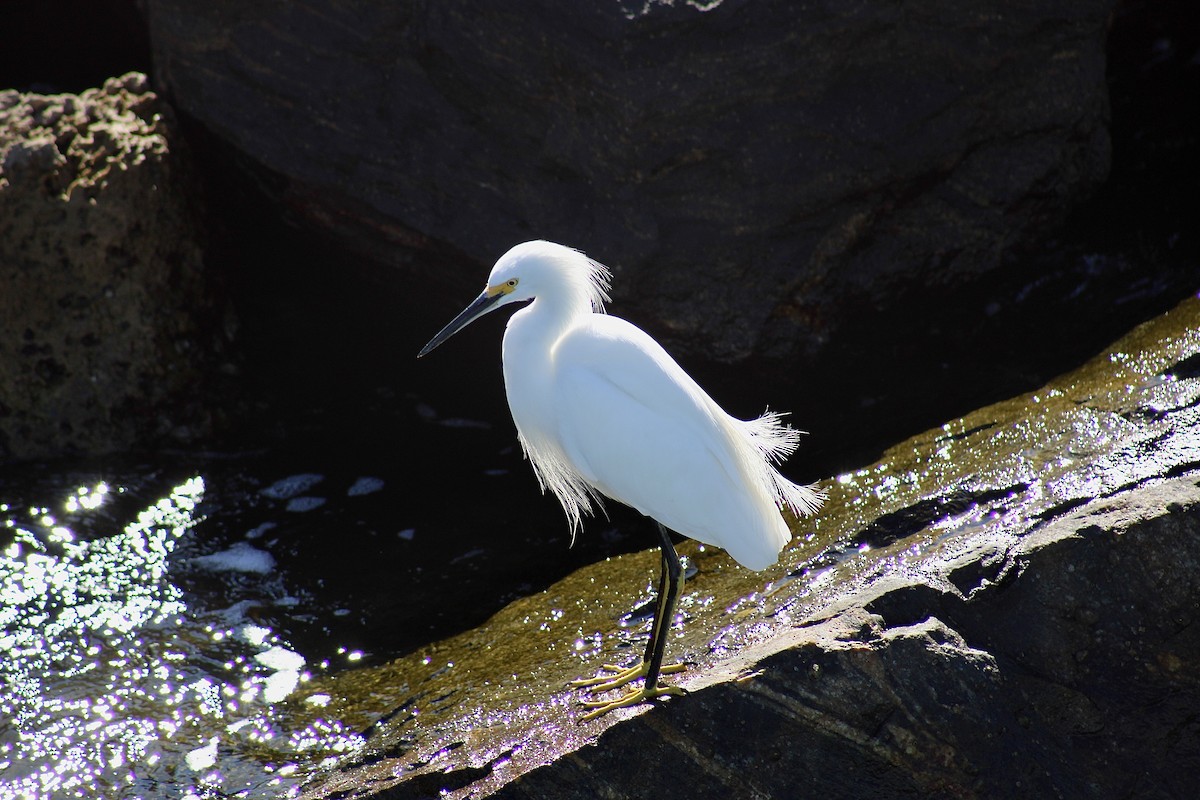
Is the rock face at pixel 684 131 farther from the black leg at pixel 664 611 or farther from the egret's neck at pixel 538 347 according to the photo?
the black leg at pixel 664 611

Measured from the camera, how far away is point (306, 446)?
5.13 metres

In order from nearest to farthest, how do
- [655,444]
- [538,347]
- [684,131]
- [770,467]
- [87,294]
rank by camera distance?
[655,444] → [538,347] → [770,467] → [684,131] → [87,294]

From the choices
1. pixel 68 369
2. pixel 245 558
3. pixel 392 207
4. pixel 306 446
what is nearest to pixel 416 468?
pixel 306 446

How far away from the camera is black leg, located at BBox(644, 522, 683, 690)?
3.05 metres

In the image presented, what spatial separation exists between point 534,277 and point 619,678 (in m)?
1.23

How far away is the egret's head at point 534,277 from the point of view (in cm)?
334

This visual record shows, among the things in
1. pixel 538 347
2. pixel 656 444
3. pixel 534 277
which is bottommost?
pixel 656 444

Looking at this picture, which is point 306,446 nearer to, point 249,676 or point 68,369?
point 68,369

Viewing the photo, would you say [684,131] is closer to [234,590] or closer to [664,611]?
[664,611]

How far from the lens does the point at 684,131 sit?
15.7 ft

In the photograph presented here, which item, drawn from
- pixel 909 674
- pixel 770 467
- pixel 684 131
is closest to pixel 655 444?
pixel 770 467

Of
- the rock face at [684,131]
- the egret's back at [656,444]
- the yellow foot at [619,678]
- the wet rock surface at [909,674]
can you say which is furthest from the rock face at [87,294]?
the yellow foot at [619,678]

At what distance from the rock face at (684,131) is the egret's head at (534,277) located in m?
1.43

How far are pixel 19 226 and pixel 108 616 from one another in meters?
2.01
